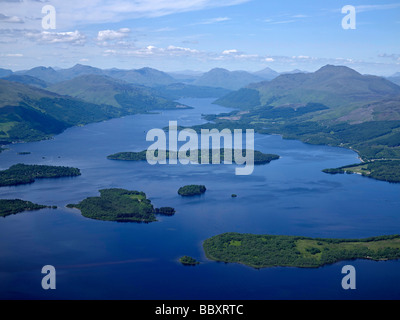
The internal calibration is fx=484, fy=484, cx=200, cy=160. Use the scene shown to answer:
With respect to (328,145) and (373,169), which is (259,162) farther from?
(328,145)

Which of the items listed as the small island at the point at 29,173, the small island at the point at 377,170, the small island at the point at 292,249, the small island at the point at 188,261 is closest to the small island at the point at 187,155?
the small island at the point at 377,170

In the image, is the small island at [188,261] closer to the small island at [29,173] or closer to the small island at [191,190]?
the small island at [191,190]

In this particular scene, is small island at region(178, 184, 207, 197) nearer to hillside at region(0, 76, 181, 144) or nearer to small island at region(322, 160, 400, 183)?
small island at region(322, 160, 400, 183)

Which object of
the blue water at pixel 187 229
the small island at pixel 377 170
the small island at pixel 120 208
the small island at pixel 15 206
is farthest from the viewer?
the small island at pixel 377 170

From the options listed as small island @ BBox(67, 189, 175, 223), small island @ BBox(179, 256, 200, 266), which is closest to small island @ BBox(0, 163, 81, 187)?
small island @ BBox(67, 189, 175, 223)

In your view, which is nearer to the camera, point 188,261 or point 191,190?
point 188,261

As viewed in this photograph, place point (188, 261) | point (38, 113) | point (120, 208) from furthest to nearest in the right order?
point (38, 113)
point (120, 208)
point (188, 261)

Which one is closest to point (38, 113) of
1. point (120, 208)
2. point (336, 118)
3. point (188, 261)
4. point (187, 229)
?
point (336, 118)

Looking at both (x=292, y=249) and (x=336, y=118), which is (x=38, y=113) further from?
(x=292, y=249)
